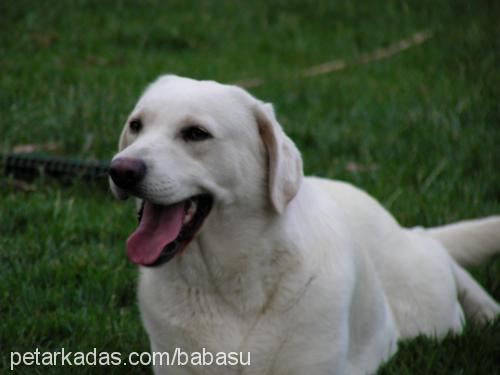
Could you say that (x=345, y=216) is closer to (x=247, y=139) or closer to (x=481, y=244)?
(x=247, y=139)

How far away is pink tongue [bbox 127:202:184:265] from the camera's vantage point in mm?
2859

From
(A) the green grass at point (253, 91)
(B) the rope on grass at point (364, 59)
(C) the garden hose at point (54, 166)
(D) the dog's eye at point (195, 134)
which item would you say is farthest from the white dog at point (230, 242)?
(B) the rope on grass at point (364, 59)

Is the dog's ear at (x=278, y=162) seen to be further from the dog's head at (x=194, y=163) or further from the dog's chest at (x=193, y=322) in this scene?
the dog's chest at (x=193, y=322)

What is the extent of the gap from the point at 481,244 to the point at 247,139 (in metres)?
1.90

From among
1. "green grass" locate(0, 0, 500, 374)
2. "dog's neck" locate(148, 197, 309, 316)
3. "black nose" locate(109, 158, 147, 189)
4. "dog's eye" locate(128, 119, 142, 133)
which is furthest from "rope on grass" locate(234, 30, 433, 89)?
"black nose" locate(109, 158, 147, 189)

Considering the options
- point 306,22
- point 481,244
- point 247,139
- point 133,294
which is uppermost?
point 247,139

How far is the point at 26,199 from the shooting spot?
5.16 metres

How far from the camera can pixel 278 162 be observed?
3002 mm

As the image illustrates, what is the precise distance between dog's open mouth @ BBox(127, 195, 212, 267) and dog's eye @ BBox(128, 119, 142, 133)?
0.29m

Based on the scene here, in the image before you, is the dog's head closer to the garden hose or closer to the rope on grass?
the garden hose

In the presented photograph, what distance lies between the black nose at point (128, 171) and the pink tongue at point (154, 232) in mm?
211

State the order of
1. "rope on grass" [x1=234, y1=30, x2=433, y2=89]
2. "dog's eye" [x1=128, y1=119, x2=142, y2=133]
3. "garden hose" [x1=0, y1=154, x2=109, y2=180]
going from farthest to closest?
"rope on grass" [x1=234, y1=30, x2=433, y2=89], "garden hose" [x1=0, y1=154, x2=109, y2=180], "dog's eye" [x1=128, y1=119, x2=142, y2=133]

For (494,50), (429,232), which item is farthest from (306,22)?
(429,232)

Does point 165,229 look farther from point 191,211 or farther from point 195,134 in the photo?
point 195,134
